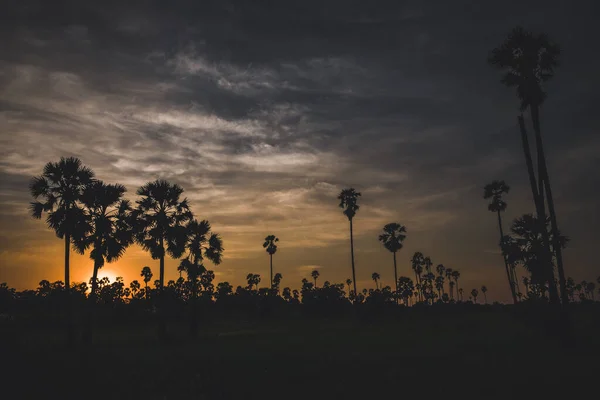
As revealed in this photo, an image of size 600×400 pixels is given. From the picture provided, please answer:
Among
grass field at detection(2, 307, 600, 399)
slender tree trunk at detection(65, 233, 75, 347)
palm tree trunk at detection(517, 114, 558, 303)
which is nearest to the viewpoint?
grass field at detection(2, 307, 600, 399)

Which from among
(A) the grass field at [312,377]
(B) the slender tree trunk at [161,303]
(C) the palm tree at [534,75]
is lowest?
(A) the grass field at [312,377]

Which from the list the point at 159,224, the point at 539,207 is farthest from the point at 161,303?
the point at 539,207

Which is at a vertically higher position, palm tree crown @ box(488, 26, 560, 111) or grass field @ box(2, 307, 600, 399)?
palm tree crown @ box(488, 26, 560, 111)

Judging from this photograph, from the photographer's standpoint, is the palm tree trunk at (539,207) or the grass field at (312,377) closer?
the grass field at (312,377)

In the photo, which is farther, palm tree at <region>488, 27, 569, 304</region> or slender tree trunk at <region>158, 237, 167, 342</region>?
slender tree trunk at <region>158, 237, 167, 342</region>

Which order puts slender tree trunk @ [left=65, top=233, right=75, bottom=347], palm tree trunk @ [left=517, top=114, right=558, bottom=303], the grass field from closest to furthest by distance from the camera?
the grass field, palm tree trunk @ [left=517, top=114, right=558, bottom=303], slender tree trunk @ [left=65, top=233, right=75, bottom=347]

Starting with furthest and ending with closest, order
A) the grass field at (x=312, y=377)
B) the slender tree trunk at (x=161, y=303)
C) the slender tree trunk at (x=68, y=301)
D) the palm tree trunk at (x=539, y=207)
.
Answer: the slender tree trunk at (x=161, y=303) → the slender tree trunk at (x=68, y=301) → the palm tree trunk at (x=539, y=207) → the grass field at (x=312, y=377)

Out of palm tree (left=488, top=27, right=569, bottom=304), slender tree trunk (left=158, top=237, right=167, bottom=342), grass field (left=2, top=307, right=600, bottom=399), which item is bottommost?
grass field (left=2, top=307, right=600, bottom=399)

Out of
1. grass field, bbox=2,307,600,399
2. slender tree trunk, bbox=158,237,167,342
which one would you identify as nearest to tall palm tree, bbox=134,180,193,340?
slender tree trunk, bbox=158,237,167,342

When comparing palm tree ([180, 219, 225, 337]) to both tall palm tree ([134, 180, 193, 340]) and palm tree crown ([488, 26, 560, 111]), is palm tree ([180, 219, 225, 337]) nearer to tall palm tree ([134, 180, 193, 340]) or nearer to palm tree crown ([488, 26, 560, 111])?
tall palm tree ([134, 180, 193, 340])

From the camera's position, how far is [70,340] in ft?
115

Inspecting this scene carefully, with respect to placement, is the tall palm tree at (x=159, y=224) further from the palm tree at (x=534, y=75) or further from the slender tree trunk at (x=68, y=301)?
the palm tree at (x=534, y=75)

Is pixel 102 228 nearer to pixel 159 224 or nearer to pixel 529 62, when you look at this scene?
pixel 159 224

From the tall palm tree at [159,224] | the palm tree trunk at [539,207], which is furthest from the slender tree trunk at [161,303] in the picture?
the palm tree trunk at [539,207]
